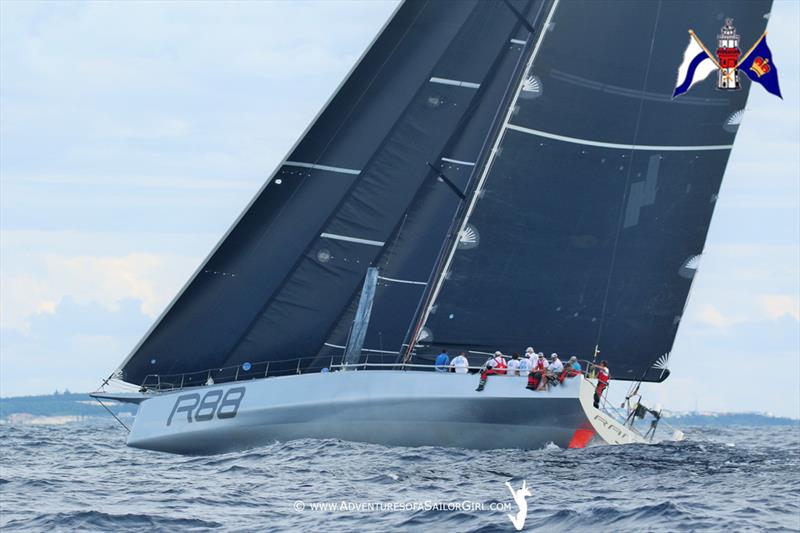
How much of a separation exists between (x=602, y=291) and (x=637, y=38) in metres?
4.40

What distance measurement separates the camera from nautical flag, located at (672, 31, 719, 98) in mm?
23422

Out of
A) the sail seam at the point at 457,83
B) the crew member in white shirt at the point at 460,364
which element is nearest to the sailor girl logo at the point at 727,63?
the sail seam at the point at 457,83

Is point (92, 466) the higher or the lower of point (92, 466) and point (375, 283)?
the lower

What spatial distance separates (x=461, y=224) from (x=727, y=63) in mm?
5350

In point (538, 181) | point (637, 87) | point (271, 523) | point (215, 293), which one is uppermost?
point (637, 87)

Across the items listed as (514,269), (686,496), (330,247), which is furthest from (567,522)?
(330,247)

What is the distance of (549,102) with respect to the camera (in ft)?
75.8

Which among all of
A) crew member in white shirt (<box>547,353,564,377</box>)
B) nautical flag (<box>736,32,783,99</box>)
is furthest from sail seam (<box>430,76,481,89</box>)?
crew member in white shirt (<box>547,353,564,377</box>)

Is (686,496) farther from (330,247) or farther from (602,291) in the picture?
(330,247)

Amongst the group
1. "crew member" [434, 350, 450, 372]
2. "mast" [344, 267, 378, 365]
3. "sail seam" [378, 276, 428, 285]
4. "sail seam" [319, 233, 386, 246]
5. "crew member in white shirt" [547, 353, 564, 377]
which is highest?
"sail seam" [319, 233, 386, 246]

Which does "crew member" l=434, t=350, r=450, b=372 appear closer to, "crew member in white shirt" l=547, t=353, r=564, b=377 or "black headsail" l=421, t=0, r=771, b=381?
"black headsail" l=421, t=0, r=771, b=381

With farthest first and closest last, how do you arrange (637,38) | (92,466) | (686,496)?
(637,38)
(92,466)
(686,496)

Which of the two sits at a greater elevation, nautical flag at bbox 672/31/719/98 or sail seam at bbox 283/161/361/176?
nautical flag at bbox 672/31/719/98

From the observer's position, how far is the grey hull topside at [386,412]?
20.4 m
